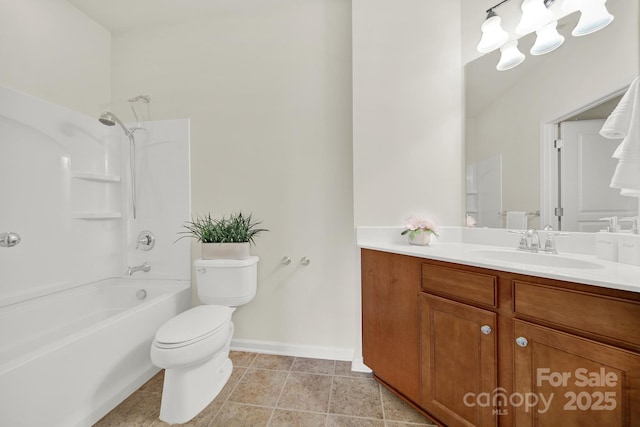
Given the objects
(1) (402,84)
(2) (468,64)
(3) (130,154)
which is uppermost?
(2) (468,64)

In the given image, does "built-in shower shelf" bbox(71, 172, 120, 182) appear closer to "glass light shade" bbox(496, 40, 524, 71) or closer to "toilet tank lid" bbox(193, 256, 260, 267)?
"toilet tank lid" bbox(193, 256, 260, 267)

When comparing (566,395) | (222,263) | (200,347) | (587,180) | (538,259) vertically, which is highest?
(587,180)

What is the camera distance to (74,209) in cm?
174

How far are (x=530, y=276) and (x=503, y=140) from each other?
39.1 inches

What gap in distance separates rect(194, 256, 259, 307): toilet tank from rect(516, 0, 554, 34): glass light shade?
2188 millimetres

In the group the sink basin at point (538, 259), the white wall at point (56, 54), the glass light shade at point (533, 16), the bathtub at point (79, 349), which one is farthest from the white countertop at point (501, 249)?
the white wall at point (56, 54)

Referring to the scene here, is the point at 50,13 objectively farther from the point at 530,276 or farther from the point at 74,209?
the point at 530,276

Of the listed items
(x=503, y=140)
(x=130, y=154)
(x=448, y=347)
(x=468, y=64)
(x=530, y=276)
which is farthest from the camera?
(x=130, y=154)

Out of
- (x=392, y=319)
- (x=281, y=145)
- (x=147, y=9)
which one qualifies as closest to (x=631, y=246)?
(x=392, y=319)

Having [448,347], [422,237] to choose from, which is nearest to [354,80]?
[422,237]

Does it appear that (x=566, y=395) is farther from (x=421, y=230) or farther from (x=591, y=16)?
(x=591, y=16)

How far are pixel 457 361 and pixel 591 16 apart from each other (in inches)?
66.0

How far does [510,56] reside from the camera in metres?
1.39

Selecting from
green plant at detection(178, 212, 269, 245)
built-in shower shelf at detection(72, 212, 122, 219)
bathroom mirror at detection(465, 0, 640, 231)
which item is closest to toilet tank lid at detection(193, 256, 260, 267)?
green plant at detection(178, 212, 269, 245)
